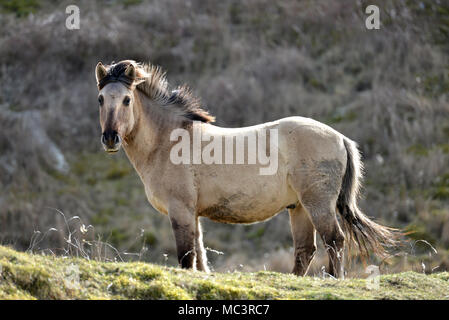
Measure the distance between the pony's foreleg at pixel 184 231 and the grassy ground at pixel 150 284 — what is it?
82cm

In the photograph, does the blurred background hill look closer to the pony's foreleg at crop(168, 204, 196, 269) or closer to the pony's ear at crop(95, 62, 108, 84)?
the pony's foreleg at crop(168, 204, 196, 269)

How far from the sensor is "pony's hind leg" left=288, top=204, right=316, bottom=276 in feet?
26.5

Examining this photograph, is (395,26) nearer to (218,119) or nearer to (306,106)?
(306,106)

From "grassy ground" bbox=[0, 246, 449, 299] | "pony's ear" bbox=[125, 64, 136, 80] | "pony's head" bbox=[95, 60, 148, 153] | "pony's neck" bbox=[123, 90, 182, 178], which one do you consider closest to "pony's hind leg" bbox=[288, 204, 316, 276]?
"grassy ground" bbox=[0, 246, 449, 299]

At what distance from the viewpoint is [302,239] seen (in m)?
8.13

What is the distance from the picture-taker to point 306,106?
19297mm

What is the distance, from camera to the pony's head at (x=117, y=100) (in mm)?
7312

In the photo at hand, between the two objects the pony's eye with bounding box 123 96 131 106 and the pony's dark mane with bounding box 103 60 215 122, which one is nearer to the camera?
the pony's eye with bounding box 123 96 131 106

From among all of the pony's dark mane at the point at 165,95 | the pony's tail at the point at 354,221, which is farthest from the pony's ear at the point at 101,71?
the pony's tail at the point at 354,221

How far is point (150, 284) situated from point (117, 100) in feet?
9.07

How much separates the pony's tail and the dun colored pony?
0.04 feet

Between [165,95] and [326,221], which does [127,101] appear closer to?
[165,95]

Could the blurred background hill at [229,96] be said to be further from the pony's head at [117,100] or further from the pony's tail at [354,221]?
the pony's head at [117,100]
